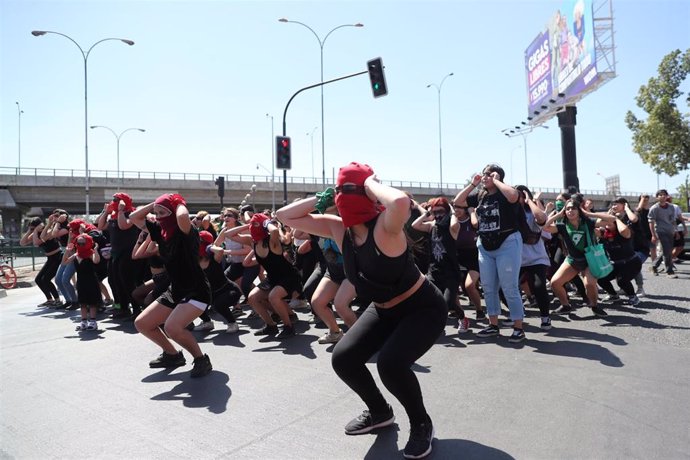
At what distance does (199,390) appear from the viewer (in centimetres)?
430

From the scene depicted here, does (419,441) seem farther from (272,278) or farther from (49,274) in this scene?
(49,274)

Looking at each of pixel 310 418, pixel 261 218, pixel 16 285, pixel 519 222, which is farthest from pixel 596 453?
pixel 16 285

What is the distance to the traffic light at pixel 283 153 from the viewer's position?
17091 mm

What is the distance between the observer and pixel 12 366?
209 inches

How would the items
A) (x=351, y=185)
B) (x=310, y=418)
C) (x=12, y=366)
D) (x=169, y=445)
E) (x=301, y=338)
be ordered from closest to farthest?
(x=351, y=185) < (x=169, y=445) < (x=310, y=418) < (x=12, y=366) < (x=301, y=338)

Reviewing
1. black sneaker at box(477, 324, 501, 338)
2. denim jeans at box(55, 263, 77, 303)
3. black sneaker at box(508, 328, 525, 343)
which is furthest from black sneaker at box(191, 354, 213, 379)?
denim jeans at box(55, 263, 77, 303)

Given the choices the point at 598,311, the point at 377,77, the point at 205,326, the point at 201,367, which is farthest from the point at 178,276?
the point at 377,77

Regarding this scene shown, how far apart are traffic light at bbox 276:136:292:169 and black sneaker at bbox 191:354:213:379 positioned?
42.2 feet

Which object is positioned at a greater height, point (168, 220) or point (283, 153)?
point (283, 153)

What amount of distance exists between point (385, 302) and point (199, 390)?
7.32 feet

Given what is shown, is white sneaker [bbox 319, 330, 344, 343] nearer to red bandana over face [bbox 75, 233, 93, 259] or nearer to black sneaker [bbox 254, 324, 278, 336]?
black sneaker [bbox 254, 324, 278, 336]

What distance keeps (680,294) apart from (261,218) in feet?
22.8

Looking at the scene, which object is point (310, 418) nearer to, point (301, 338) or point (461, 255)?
point (301, 338)

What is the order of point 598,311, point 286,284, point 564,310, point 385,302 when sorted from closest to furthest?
point 385,302, point 286,284, point 598,311, point 564,310
